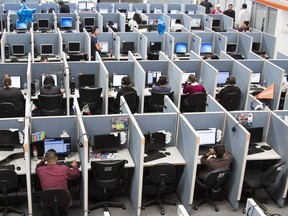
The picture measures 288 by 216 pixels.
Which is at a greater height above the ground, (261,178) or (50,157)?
(50,157)

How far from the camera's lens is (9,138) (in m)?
5.98

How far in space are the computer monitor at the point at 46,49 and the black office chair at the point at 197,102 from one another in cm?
391

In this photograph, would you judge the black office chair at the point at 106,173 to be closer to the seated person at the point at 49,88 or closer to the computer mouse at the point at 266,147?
the computer mouse at the point at 266,147

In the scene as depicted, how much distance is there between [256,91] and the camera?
870cm

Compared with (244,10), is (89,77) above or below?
below

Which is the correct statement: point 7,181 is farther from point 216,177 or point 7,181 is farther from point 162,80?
point 162,80

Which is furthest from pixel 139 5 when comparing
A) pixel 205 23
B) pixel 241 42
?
pixel 241 42

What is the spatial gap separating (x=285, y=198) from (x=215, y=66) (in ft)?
11.1

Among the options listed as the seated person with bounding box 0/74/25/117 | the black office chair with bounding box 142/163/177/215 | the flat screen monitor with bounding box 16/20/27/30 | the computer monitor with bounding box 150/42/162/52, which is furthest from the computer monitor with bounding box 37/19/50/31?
the black office chair with bounding box 142/163/177/215

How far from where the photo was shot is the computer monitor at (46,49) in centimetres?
1040

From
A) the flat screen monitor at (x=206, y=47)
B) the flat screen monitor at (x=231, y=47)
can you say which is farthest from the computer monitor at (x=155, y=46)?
the flat screen monitor at (x=231, y=47)

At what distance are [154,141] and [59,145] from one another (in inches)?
51.7

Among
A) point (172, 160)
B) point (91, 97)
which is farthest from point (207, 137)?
point (91, 97)

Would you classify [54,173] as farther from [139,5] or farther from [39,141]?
[139,5]
